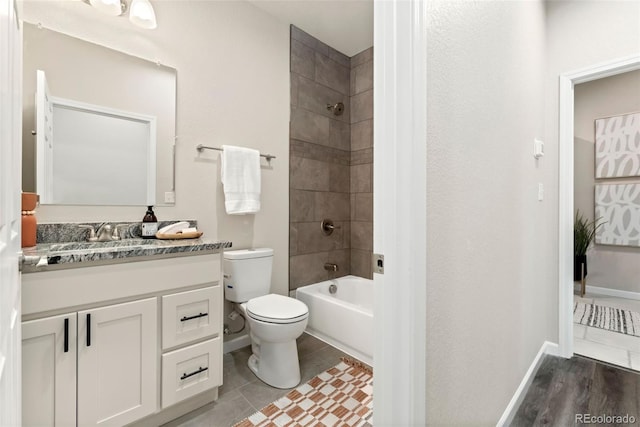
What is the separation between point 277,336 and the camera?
5.43 feet

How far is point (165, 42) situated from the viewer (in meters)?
1.84

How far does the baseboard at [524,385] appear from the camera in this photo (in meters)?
1.35

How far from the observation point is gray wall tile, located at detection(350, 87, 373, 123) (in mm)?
2879

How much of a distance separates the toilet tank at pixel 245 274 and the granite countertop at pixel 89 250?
1.32 ft

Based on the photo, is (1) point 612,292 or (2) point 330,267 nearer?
(2) point 330,267

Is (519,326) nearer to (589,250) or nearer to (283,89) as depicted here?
(283,89)

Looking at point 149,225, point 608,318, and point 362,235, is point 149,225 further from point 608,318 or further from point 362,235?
point 608,318

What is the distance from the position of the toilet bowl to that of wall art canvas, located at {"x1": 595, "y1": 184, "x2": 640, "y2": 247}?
149 inches

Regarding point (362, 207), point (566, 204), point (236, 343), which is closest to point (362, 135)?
point (362, 207)

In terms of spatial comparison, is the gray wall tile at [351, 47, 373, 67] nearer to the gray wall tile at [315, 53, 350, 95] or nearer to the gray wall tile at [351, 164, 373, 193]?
the gray wall tile at [315, 53, 350, 95]

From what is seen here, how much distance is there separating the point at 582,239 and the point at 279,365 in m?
3.65

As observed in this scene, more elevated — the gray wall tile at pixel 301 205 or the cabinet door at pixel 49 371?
the gray wall tile at pixel 301 205

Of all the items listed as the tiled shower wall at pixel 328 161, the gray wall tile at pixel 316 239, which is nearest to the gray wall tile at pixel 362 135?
the tiled shower wall at pixel 328 161

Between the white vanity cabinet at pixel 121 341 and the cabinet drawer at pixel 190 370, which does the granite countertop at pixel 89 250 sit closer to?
the white vanity cabinet at pixel 121 341
